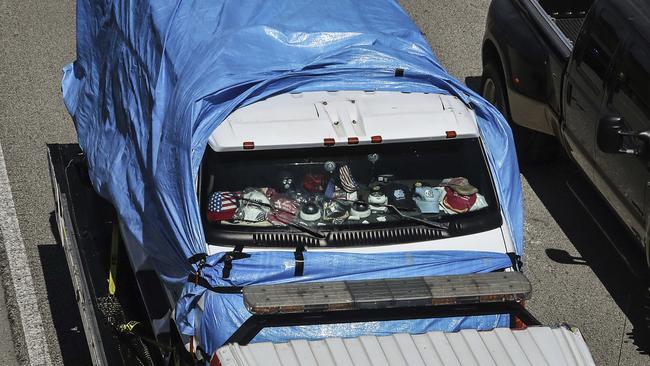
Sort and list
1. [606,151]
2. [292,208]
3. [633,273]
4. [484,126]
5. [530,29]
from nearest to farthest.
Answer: [292,208]
[484,126]
[606,151]
[633,273]
[530,29]

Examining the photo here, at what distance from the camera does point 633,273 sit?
8.55m

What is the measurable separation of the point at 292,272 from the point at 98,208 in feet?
7.71

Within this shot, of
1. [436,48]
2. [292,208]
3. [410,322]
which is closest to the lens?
[410,322]

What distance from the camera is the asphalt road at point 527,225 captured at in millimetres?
7758

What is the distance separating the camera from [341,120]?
6.25 metres

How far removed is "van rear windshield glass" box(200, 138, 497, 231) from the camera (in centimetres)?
606

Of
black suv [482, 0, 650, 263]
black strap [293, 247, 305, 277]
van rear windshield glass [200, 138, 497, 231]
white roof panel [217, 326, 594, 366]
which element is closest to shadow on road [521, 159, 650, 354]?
black suv [482, 0, 650, 263]

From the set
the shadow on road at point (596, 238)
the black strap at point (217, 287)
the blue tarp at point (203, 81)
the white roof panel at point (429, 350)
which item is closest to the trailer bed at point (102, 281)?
the blue tarp at point (203, 81)

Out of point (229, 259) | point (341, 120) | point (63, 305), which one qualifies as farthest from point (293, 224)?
point (63, 305)

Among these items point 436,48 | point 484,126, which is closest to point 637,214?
point 484,126

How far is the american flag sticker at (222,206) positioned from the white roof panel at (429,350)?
4.19 ft

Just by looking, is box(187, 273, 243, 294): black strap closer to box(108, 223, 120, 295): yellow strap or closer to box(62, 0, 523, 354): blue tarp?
box(62, 0, 523, 354): blue tarp

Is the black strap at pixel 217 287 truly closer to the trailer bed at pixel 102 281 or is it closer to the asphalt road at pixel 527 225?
the trailer bed at pixel 102 281

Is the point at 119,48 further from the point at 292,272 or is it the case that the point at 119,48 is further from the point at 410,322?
the point at 410,322
